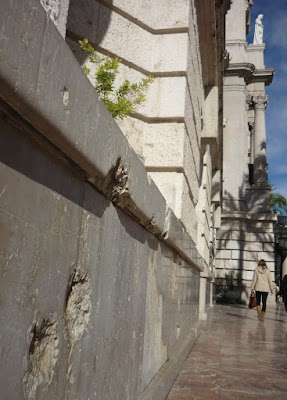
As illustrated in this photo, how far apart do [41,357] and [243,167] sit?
22.1 m

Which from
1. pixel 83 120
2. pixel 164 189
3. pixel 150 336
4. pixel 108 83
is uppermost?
pixel 108 83

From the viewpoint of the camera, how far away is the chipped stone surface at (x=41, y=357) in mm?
1009

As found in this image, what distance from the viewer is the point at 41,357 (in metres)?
1.09

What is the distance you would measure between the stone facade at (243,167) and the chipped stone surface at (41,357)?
19681 mm

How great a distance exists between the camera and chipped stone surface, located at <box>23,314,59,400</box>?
39.7 inches

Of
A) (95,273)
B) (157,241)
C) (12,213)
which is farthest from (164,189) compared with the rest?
(12,213)

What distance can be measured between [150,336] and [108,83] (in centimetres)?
184

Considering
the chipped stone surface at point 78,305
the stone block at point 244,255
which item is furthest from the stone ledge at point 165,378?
the stone block at point 244,255

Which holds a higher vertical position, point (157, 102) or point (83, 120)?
point (157, 102)

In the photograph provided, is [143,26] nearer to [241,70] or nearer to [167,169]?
[167,169]

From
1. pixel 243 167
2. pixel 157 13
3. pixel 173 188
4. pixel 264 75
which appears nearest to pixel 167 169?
pixel 173 188

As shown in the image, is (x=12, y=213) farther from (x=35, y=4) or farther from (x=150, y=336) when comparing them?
(x=150, y=336)

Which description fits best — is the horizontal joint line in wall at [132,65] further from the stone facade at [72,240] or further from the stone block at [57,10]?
the stone block at [57,10]

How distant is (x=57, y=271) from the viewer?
116 centimetres
